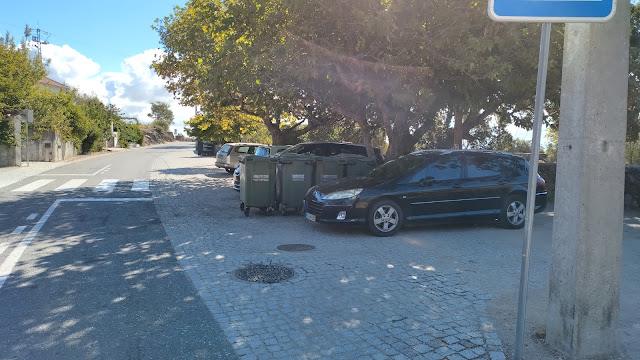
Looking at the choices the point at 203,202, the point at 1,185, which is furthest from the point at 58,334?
the point at 1,185

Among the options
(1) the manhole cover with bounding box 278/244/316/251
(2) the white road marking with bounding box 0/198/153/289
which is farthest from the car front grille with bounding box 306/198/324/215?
(2) the white road marking with bounding box 0/198/153/289

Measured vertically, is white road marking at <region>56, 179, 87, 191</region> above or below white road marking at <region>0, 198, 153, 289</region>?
above

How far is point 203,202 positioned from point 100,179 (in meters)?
7.02

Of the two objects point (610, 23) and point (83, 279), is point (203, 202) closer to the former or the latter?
point (83, 279)

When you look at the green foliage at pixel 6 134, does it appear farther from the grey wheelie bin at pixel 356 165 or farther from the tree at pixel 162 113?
the tree at pixel 162 113

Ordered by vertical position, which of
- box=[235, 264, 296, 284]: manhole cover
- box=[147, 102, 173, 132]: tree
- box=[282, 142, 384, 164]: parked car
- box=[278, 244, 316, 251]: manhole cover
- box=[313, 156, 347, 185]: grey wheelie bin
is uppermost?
box=[147, 102, 173, 132]: tree

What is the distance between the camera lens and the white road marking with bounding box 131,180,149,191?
14970 mm

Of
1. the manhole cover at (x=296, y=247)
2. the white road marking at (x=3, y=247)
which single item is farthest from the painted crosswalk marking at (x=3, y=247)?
the manhole cover at (x=296, y=247)

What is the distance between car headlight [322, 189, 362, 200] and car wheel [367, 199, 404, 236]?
0.40m

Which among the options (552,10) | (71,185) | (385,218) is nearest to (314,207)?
(385,218)

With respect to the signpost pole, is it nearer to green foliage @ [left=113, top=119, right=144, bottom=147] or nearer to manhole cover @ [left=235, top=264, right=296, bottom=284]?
manhole cover @ [left=235, top=264, right=296, bottom=284]

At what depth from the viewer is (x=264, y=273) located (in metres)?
5.91

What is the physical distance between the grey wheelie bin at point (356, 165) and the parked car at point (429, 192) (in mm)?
1506

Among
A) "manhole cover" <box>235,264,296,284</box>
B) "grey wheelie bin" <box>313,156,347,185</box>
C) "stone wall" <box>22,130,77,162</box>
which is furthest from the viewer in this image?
"stone wall" <box>22,130,77,162</box>
